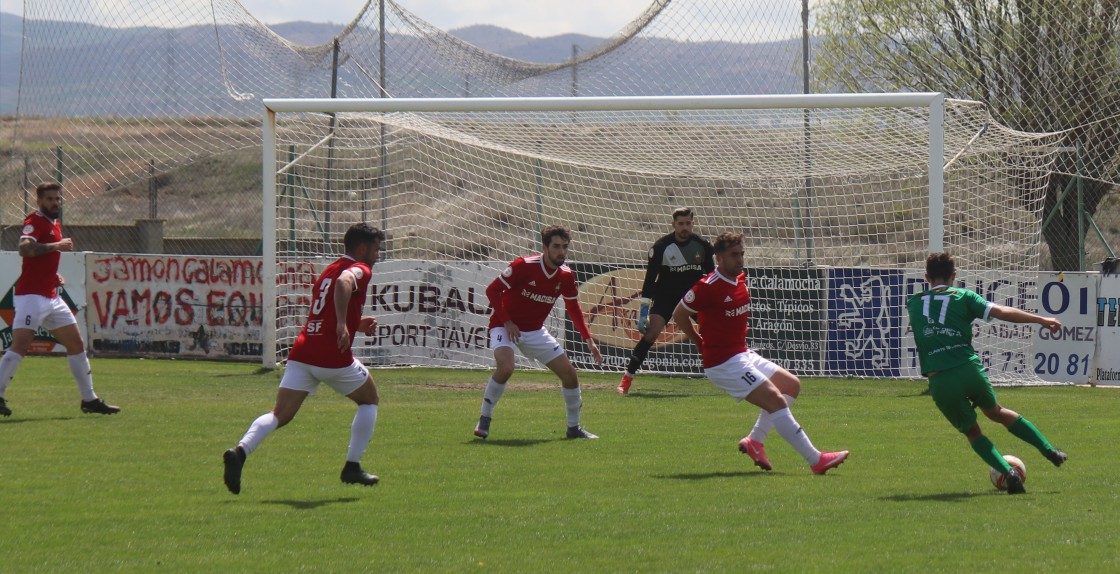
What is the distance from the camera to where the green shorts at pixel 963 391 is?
8734 millimetres

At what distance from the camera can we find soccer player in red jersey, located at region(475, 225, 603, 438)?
11641 mm

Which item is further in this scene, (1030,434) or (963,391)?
(1030,434)

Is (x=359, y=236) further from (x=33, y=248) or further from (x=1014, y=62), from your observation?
(x=1014, y=62)

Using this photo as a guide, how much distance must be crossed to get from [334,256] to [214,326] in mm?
2334

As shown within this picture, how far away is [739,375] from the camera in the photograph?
9656 millimetres

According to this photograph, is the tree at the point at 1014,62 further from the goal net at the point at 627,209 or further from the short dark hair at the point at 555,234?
the short dark hair at the point at 555,234

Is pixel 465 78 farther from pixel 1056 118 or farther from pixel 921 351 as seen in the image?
pixel 921 351

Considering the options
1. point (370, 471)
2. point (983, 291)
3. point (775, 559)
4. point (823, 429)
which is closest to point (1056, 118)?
point (983, 291)

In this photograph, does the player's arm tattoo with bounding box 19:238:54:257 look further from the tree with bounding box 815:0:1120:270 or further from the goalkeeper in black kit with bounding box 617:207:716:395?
the tree with bounding box 815:0:1120:270

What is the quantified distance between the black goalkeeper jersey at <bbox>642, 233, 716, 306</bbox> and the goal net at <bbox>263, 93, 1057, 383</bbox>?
237cm

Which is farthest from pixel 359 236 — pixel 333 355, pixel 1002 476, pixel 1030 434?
pixel 1030 434

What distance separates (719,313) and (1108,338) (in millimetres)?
10302

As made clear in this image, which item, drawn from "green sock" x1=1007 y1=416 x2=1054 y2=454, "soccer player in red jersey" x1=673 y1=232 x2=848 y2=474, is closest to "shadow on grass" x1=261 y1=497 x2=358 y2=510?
"soccer player in red jersey" x1=673 y1=232 x2=848 y2=474

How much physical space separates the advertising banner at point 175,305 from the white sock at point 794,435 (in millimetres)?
12428
